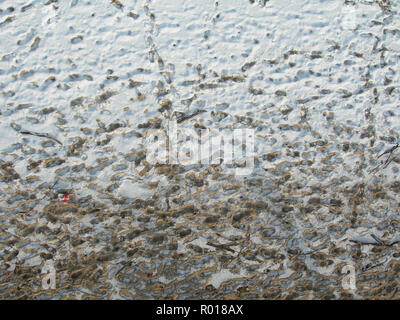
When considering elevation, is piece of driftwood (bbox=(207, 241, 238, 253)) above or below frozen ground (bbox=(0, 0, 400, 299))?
below

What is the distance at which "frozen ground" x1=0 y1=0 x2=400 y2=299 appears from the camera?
302 centimetres

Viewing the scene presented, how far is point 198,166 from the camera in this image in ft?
10.3

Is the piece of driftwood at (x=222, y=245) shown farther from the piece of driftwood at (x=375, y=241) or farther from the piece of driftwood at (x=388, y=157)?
the piece of driftwood at (x=388, y=157)

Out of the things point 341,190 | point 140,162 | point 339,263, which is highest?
point 140,162

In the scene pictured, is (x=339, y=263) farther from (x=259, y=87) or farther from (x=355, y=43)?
(x=355, y=43)

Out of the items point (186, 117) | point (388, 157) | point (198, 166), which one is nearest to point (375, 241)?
point (388, 157)

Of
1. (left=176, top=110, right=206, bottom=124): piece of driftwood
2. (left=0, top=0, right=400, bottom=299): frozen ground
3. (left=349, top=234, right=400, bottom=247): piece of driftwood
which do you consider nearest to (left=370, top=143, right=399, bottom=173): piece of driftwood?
(left=0, top=0, right=400, bottom=299): frozen ground

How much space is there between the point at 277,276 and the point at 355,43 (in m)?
2.03

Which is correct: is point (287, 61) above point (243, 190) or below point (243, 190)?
above

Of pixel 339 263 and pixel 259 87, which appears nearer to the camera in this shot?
pixel 339 263

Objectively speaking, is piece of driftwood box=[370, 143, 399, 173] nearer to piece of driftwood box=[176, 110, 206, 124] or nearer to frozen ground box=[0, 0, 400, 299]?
frozen ground box=[0, 0, 400, 299]

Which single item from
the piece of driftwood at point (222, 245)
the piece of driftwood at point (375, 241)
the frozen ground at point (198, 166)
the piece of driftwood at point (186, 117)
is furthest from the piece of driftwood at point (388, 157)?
the piece of driftwood at point (186, 117)

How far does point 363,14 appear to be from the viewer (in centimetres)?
346

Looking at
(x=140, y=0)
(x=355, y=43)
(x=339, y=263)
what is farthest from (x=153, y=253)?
(x=355, y=43)
